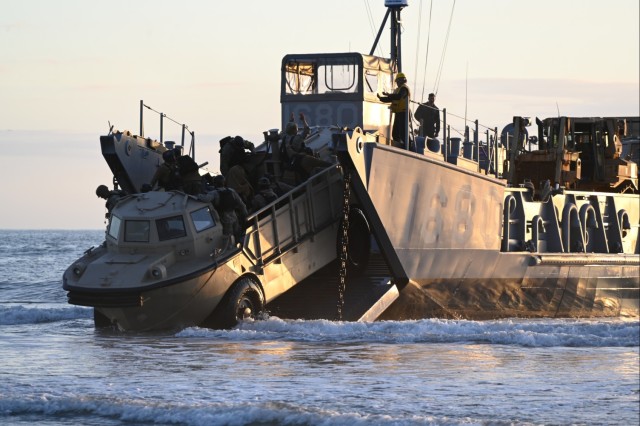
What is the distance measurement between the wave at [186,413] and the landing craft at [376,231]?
5.30 m

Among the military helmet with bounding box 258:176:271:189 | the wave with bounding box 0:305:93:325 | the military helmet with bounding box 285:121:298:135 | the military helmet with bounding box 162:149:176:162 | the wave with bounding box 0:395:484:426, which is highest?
the military helmet with bounding box 285:121:298:135

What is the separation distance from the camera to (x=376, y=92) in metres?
24.8

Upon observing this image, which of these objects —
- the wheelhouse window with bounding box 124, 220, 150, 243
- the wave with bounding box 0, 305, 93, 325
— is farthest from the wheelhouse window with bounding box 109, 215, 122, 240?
the wave with bounding box 0, 305, 93, 325

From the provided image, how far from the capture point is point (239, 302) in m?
19.6

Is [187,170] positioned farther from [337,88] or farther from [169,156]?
[337,88]

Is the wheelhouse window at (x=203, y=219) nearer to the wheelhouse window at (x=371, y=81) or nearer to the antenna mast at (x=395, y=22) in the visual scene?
the wheelhouse window at (x=371, y=81)

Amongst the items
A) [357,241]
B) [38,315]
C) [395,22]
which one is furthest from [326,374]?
[395,22]

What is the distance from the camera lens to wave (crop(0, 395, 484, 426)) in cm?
1240

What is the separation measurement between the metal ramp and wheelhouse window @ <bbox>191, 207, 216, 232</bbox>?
2.36 meters

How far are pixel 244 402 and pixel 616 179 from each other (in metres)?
17.2

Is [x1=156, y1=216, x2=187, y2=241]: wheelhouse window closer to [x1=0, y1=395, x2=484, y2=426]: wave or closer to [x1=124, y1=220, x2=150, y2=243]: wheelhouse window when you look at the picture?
[x1=124, y1=220, x2=150, y2=243]: wheelhouse window

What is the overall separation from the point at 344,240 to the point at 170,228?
3.10m

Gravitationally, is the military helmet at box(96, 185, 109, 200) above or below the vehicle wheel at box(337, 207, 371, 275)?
above

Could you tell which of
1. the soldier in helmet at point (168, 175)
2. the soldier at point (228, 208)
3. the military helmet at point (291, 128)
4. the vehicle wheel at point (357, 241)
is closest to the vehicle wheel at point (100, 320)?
the soldier in helmet at point (168, 175)
